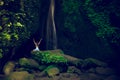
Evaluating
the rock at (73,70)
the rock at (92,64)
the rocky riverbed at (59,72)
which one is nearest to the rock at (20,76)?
the rocky riverbed at (59,72)

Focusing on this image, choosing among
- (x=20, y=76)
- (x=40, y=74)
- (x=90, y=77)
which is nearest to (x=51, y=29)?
(x=40, y=74)

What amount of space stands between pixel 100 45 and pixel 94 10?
219cm

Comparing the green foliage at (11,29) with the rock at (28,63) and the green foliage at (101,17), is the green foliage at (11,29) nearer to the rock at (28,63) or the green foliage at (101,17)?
the rock at (28,63)

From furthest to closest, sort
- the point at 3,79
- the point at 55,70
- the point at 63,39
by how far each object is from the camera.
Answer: the point at 63,39
the point at 55,70
the point at 3,79

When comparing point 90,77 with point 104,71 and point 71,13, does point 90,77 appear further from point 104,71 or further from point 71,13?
point 71,13

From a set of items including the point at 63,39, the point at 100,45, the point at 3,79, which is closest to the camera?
the point at 3,79

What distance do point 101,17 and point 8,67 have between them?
6.30 meters

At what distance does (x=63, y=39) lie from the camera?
53.6ft

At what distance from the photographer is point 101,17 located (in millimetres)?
14469

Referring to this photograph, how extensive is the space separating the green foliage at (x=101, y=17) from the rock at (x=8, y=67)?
551 centimetres

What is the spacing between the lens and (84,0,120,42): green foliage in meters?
14.2

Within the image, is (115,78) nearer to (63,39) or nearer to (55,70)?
(55,70)

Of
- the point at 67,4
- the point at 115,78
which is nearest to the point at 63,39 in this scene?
the point at 67,4

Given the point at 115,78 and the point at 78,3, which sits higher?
the point at 78,3
